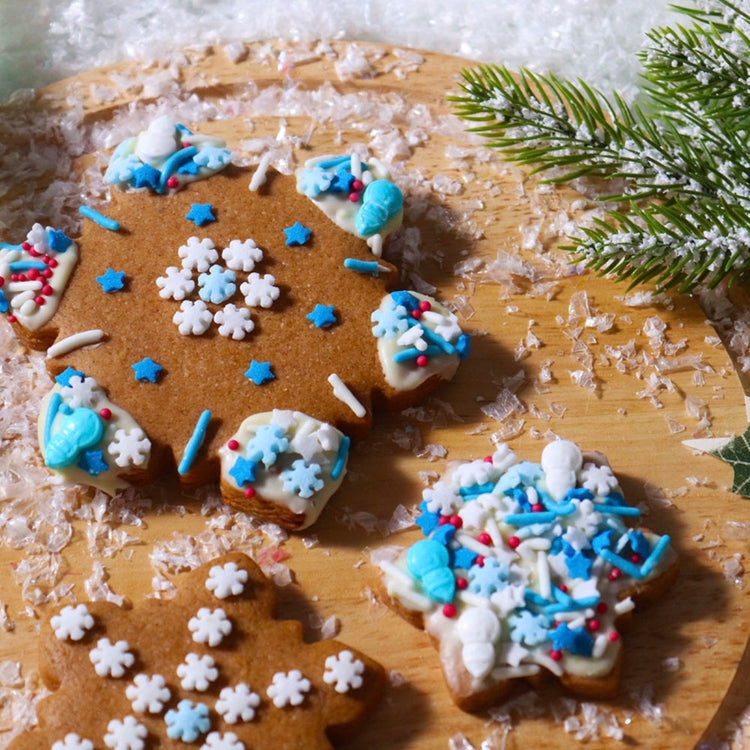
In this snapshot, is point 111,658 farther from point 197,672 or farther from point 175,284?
point 175,284

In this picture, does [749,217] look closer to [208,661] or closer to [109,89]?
[208,661]

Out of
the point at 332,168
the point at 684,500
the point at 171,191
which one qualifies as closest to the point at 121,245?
the point at 171,191

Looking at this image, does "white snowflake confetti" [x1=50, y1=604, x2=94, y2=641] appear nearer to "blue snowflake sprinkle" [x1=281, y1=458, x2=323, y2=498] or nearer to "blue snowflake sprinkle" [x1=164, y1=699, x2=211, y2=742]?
"blue snowflake sprinkle" [x1=164, y1=699, x2=211, y2=742]

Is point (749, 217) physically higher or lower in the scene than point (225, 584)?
higher

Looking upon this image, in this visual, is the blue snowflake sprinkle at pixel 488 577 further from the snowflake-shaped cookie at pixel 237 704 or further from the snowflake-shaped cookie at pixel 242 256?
the snowflake-shaped cookie at pixel 242 256

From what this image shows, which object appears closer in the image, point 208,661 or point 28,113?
point 208,661

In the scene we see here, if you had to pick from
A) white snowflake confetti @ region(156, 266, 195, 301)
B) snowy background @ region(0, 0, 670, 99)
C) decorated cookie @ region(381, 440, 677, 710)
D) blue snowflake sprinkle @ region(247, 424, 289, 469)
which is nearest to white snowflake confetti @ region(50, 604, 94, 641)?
blue snowflake sprinkle @ region(247, 424, 289, 469)
